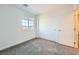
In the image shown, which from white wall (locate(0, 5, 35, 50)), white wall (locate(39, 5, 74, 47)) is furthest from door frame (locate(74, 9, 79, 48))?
white wall (locate(0, 5, 35, 50))

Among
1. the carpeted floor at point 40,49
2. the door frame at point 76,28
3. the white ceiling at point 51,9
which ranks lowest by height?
the carpeted floor at point 40,49

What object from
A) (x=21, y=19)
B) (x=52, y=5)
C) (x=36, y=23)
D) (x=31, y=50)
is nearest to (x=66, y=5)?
(x=52, y=5)

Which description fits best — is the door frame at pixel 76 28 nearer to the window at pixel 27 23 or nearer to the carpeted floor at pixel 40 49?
the carpeted floor at pixel 40 49

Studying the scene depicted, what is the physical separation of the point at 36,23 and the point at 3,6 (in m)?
0.67

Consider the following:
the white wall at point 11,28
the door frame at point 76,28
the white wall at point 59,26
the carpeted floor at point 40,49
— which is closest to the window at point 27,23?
the white wall at point 11,28

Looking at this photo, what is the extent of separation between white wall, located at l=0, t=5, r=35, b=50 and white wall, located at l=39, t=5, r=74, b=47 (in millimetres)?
249

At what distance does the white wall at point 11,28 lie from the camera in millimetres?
1835

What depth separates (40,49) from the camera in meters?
1.87

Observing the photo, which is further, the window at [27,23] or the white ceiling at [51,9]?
the window at [27,23]

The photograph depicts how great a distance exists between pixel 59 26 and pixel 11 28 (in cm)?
93

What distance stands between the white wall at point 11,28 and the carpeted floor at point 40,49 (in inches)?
4.0

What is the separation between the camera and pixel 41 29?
6.63 ft

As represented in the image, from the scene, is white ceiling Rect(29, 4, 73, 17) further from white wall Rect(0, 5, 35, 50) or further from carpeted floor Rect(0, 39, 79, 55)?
carpeted floor Rect(0, 39, 79, 55)

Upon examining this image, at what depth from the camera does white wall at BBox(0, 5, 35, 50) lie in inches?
72.3
